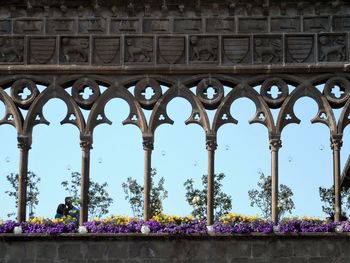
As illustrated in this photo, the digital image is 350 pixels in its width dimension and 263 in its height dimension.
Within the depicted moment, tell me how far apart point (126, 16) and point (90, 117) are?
2593 mm

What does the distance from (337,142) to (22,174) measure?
706 centimetres

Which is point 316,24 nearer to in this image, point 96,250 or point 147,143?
point 147,143

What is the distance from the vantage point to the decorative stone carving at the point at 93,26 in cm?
2270

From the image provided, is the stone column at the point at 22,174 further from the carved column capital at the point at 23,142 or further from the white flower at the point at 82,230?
the white flower at the point at 82,230

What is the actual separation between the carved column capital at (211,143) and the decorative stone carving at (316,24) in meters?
3.38

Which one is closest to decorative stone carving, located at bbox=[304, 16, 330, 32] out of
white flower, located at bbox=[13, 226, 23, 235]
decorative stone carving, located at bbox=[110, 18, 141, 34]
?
decorative stone carving, located at bbox=[110, 18, 141, 34]

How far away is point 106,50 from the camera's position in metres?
22.6

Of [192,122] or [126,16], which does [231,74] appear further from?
[126,16]

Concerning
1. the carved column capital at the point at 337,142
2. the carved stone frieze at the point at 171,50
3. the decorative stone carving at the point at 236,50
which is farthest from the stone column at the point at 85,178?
the carved column capital at the point at 337,142

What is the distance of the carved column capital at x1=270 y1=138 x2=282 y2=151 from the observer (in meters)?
21.8

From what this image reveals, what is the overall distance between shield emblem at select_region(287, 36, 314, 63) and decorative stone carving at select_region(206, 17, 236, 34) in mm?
1355

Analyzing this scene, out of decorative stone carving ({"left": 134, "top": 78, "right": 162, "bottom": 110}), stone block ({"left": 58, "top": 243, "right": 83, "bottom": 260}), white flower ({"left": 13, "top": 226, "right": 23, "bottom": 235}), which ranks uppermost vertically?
decorative stone carving ({"left": 134, "top": 78, "right": 162, "bottom": 110})

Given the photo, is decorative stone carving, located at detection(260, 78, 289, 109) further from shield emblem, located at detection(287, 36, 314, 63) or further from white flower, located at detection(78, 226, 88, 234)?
white flower, located at detection(78, 226, 88, 234)

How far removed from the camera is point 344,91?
72.6 ft
